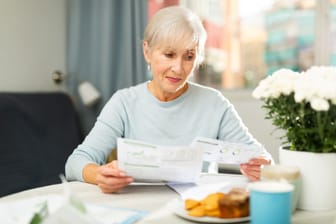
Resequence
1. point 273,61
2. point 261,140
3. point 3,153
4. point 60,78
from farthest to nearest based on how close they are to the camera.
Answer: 1. point 60,78
2. point 273,61
3. point 261,140
4. point 3,153

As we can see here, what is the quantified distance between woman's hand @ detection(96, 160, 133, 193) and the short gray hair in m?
0.53

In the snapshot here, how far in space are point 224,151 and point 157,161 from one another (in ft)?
0.86

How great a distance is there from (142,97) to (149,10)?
5.02ft

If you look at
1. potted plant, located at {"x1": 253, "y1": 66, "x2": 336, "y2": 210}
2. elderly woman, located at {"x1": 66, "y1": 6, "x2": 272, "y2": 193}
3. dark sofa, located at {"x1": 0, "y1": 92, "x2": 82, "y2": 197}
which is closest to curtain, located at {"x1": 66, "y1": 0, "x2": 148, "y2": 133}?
dark sofa, located at {"x1": 0, "y1": 92, "x2": 82, "y2": 197}

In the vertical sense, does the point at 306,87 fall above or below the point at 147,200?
above

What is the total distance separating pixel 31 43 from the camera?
3.11 meters

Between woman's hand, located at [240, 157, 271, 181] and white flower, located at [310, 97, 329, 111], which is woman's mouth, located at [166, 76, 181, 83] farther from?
white flower, located at [310, 97, 329, 111]

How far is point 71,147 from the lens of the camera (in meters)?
2.93

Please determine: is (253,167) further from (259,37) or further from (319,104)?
(259,37)

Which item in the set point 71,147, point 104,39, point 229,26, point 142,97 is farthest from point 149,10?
point 142,97

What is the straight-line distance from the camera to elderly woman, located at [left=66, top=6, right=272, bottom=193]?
5.06 ft

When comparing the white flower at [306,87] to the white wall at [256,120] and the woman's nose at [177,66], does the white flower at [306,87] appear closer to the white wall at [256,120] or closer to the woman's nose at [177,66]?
the woman's nose at [177,66]

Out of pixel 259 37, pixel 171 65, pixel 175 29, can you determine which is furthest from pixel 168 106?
pixel 259 37

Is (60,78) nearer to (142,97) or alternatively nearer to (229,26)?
(229,26)
